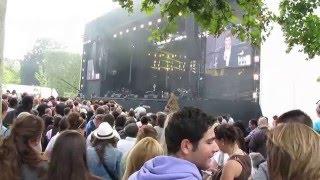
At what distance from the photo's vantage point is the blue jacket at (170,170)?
2.12 meters

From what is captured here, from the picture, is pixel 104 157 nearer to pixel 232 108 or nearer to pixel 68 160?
pixel 68 160

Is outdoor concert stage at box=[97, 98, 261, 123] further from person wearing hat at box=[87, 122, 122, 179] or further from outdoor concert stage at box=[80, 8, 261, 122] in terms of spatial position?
person wearing hat at box=[87, 122, 122, 179]

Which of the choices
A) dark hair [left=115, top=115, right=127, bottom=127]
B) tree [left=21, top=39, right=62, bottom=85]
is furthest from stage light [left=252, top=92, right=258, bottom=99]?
tree [left=21, top=39, right=62, bottom=85]

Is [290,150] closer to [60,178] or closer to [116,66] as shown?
[60,178]

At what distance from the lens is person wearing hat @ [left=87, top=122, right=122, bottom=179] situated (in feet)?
14.3

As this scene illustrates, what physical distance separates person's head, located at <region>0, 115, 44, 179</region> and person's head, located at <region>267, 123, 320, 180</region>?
188cm

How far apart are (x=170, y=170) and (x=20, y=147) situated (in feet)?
5.12

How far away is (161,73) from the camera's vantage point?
2933 cm

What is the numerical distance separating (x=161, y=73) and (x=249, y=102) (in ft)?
37.8

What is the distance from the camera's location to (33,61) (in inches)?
3322

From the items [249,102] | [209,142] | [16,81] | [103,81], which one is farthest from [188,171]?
[16,81]

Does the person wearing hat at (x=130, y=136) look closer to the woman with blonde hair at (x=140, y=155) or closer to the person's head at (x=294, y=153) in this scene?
the woman with blonde hair at (x=140, y=155)

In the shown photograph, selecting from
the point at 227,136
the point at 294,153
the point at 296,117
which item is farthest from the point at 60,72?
the point at 294,153

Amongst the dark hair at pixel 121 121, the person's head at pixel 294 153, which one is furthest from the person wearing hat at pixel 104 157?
the dark hair at pixel 121 121
